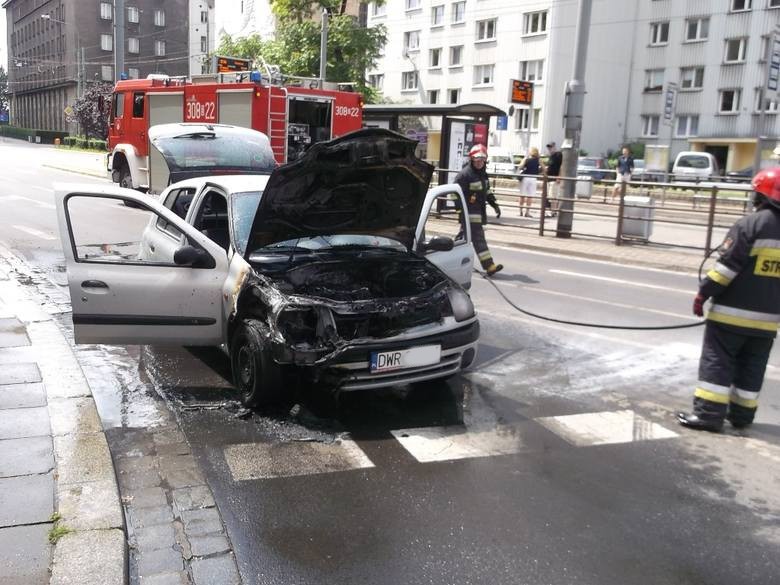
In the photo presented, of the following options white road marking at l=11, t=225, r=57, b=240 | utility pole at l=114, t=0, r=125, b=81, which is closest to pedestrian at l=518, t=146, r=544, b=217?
white road marking at l=11, t=225, r=57, b=240

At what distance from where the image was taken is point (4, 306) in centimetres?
761

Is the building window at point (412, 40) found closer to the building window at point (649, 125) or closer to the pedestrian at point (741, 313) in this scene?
the building window at point (649, 125)

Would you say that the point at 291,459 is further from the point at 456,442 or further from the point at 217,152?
the point at 217,152

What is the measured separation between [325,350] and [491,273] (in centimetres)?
634

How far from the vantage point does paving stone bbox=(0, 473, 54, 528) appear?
3445 millimetres

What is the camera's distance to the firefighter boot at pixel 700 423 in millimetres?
5113

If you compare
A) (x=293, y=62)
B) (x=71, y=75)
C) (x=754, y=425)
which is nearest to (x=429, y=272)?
(x=754, y=425)

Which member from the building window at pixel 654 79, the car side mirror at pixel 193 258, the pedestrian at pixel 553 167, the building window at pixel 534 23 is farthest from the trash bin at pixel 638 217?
the building window at pixel 654 79

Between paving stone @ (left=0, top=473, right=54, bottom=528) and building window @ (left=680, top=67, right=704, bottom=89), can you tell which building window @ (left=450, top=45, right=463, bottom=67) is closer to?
building window @ (left=680, top=67, right=704, bottom=89)

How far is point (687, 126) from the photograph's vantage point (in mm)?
45312

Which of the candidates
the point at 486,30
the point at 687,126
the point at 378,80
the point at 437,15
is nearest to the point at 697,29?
the point at 687,126

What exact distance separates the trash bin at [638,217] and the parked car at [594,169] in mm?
16544

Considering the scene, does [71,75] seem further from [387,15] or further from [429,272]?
[429,272]

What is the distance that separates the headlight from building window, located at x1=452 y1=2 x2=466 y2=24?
47640 mm
